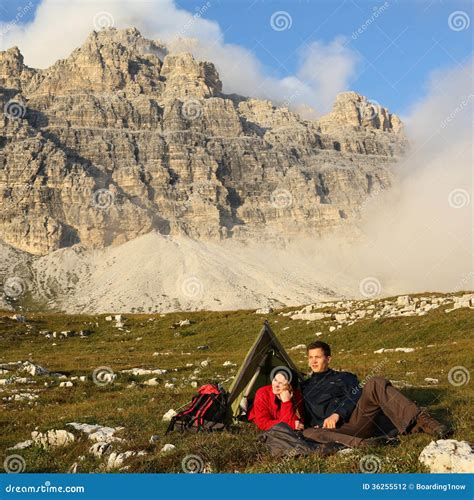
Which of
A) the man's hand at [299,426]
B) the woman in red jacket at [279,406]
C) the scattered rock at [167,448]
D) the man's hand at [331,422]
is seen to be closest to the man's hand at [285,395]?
the woman in red jacket at [279,406]

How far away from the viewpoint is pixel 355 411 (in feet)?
36.2

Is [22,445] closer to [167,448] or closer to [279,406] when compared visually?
[167,448]

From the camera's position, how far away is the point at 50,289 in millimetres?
182250

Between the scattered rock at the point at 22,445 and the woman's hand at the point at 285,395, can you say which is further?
the scattered rock at the point at 22,445

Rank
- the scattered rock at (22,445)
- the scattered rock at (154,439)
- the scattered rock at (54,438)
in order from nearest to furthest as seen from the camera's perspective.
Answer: the scattered rock at (154,439) < the scattered rock at (22,445) < the scattered rock at (54,438)

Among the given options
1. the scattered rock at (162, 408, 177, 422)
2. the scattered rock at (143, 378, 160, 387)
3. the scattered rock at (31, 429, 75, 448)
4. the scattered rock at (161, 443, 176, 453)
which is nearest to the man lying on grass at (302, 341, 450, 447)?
the scattered rock at (161, 443, 176, 453)

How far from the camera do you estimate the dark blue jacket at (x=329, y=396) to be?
1145 cm

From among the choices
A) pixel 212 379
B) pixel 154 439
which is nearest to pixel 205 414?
pixel 154 439

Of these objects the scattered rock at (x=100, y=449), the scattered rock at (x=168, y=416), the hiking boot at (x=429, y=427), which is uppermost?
the hiking boot at (x=429, y=427)

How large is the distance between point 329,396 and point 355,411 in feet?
3.09

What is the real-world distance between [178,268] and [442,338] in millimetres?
163136

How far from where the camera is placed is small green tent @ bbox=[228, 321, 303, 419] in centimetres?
1495

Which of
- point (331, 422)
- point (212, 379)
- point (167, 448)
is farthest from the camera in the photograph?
point (212, 379)

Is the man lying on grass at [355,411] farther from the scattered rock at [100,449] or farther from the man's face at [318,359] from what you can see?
the scattered rock at [100,449]
